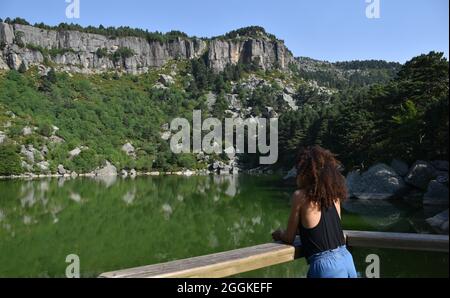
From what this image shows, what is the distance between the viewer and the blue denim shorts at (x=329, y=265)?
2.91 metres

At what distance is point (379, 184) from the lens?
91.0ft

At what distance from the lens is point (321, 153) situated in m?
3.05

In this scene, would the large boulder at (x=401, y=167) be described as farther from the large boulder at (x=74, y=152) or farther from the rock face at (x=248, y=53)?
the rock face at (x=248, y=53)

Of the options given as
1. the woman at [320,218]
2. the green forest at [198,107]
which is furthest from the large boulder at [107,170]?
the woman at [320,218]

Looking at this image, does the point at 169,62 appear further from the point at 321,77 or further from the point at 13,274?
the point at 13,274

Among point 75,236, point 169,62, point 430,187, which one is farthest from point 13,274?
point 169,62

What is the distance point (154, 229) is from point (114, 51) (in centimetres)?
11490

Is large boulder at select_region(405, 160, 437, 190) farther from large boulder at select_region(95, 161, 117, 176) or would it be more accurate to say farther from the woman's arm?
large boulder at select_region(95, 161, 117, 176)

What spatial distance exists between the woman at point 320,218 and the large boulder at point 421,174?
24125mm

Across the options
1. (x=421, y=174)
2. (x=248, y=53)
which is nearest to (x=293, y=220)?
(x=421, y=174)

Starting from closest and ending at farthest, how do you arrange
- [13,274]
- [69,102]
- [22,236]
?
[13,274]
[22,236]
[69,102]

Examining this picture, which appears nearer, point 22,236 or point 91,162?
point 22,236

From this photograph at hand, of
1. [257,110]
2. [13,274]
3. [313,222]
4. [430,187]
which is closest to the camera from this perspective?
[313,222]

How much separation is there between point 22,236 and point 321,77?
Result: 13009 centimetres
